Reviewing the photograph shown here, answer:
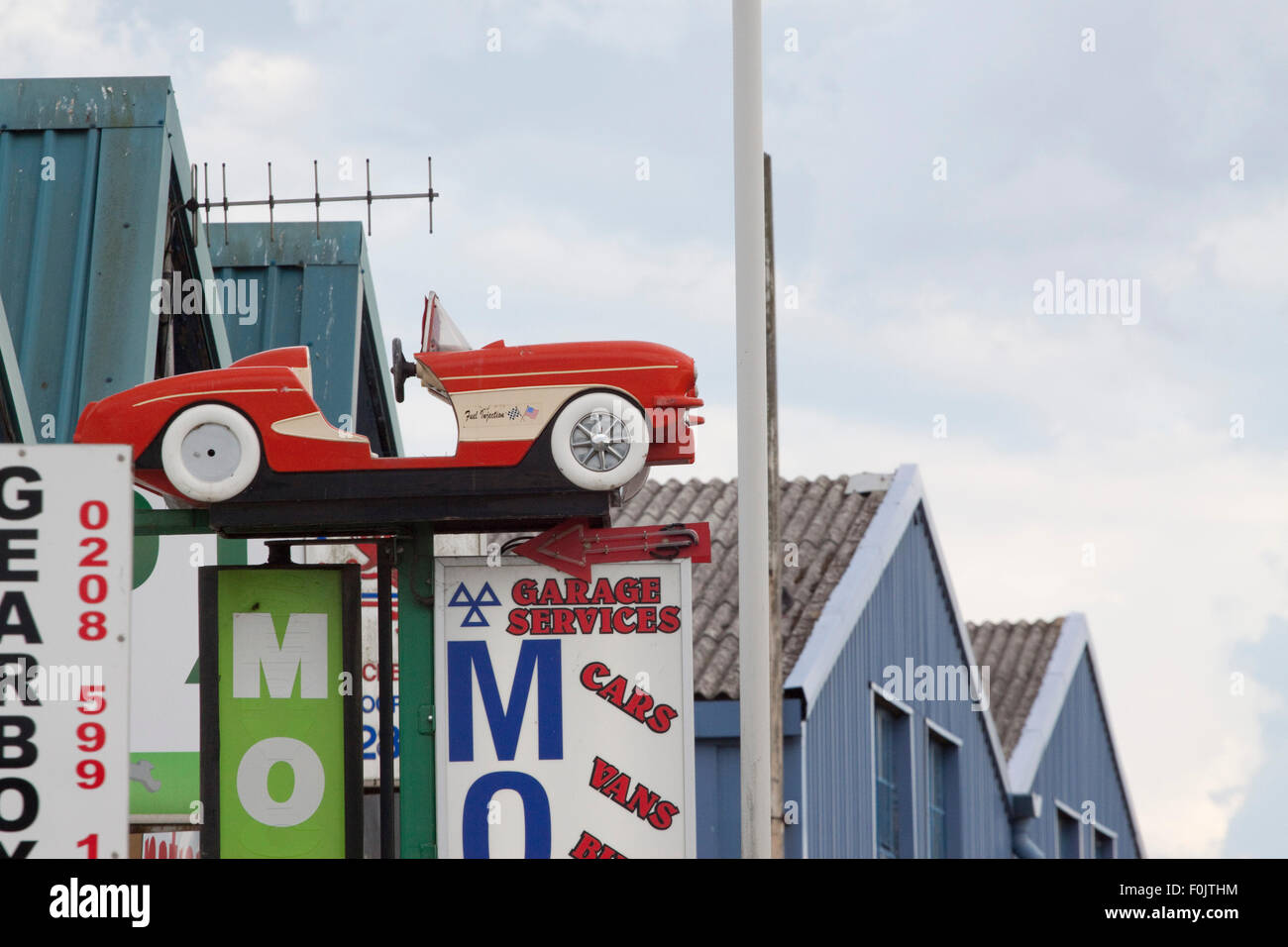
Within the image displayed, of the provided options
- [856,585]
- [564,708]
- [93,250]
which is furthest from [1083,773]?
[564,708]

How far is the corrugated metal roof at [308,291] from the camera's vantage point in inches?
677

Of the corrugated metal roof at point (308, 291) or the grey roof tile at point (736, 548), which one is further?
the corrugated metal roof at point (308, 291)

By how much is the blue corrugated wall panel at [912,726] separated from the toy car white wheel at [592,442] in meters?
7.90

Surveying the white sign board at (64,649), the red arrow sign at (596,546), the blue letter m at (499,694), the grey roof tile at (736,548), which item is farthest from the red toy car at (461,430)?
the grey roof tile at (736,548)

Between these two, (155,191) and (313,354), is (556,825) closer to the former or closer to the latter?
(155,191)

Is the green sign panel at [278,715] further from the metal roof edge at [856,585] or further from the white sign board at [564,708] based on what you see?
the metal roof edge at [856,585]

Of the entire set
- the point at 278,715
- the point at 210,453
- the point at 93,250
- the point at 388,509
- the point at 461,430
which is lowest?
the point at 278,715

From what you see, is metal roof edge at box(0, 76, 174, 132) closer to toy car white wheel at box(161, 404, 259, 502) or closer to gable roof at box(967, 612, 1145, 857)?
toy car white wheel at box(161, 404, 259, 502)

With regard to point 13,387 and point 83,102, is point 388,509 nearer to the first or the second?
point 13,387

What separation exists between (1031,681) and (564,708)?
16.1m

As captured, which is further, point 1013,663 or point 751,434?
point 1013,663

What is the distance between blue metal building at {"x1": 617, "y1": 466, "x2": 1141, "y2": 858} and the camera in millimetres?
15211

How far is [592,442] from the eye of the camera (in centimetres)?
771

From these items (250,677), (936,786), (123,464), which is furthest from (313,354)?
(123,464)
